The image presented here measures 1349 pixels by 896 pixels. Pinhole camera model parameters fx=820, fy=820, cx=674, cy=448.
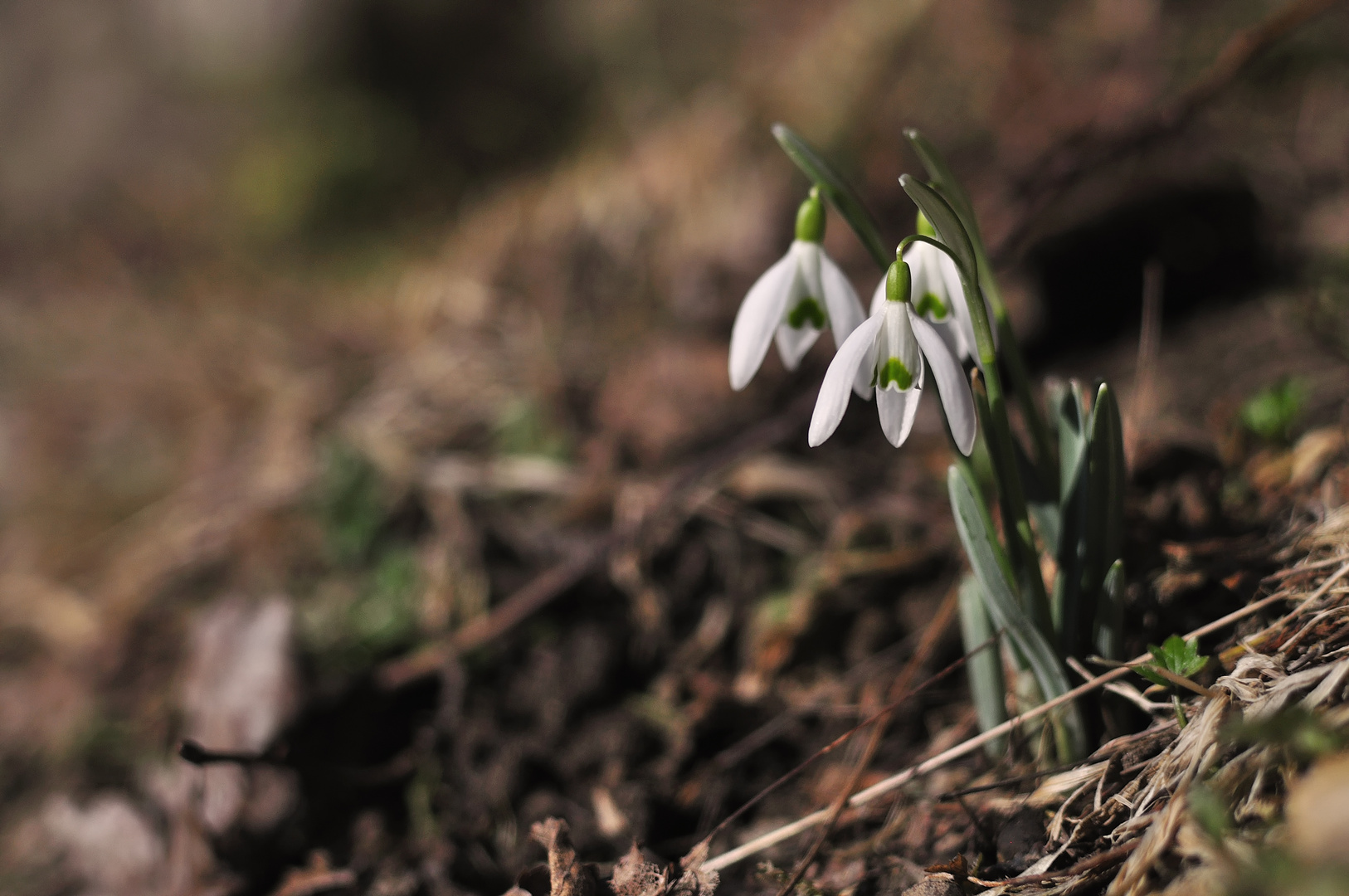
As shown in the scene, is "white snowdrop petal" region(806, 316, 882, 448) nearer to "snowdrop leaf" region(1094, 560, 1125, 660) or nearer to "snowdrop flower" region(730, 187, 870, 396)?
"snowdrop flower" region(730, 187, 870, 396)

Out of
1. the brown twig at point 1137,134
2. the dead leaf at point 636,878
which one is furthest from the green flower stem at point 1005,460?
the brown twig at point 1137,134

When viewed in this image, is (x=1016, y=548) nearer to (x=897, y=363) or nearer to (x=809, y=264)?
(x=897, y=363)

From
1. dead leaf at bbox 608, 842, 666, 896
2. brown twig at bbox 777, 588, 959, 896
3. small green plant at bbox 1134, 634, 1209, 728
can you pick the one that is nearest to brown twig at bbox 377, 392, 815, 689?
brown twig at bbox 777, 588, 959, 896

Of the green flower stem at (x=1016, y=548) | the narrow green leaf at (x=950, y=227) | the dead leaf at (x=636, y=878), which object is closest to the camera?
the narrow green leaf at (x=950, y=227)

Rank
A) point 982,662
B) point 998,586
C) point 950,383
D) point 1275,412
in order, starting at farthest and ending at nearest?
point 1275,412 → point 982,662 → point 998,586 → point 950,383

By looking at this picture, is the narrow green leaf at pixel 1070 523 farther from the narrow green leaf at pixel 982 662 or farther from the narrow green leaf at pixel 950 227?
the narrow green leaf at pixel 950 227

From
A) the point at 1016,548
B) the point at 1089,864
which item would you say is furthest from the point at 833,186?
the point at 1089,864

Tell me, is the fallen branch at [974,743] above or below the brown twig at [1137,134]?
below
